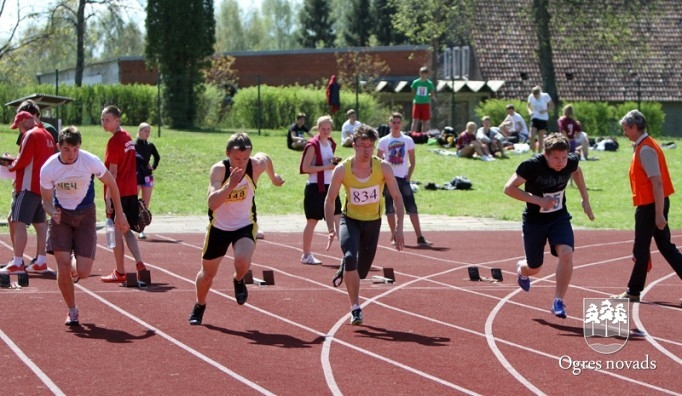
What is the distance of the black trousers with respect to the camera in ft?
40.0

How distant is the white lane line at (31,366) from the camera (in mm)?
8180

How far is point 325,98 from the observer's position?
1549 inches

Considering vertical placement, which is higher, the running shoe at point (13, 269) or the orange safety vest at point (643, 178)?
the orange safety vest at point (643, 178)

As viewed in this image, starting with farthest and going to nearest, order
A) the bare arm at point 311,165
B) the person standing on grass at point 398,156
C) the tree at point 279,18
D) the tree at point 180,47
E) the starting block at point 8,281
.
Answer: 1. the tree at point 279,18
2. the tree at point 180,47
3. the person standing on grass at point 398,156
4. the bare arm at point 311,165
5. the starting block at point 8,281

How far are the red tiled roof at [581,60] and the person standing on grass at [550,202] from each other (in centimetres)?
3705

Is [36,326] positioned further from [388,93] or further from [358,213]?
[388,93]

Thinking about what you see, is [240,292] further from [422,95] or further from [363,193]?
[422,95]

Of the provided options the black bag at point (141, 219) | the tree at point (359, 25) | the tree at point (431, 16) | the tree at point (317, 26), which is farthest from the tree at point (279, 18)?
the black bag at point (141, 219)

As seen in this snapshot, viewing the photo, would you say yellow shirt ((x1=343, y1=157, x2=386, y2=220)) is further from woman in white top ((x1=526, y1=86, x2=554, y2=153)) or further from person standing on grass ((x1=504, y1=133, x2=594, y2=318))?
woman in white top ((x1=526, y1=86, x2=554, y2=153))

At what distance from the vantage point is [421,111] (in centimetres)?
3238

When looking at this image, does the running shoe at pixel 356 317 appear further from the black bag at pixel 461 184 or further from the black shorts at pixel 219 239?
the black bag at pixel 461 184

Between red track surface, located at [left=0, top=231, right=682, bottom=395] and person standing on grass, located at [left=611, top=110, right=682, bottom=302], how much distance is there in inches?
15.8

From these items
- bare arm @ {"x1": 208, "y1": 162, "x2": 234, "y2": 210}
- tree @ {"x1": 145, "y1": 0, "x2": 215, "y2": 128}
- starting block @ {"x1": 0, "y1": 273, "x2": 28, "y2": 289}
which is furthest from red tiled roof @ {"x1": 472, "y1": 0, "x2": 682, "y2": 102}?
bare arm @ {"x1": 208, "y1": 162, "x2": 234, "y2": 210}

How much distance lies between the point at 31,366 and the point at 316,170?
694 cm
